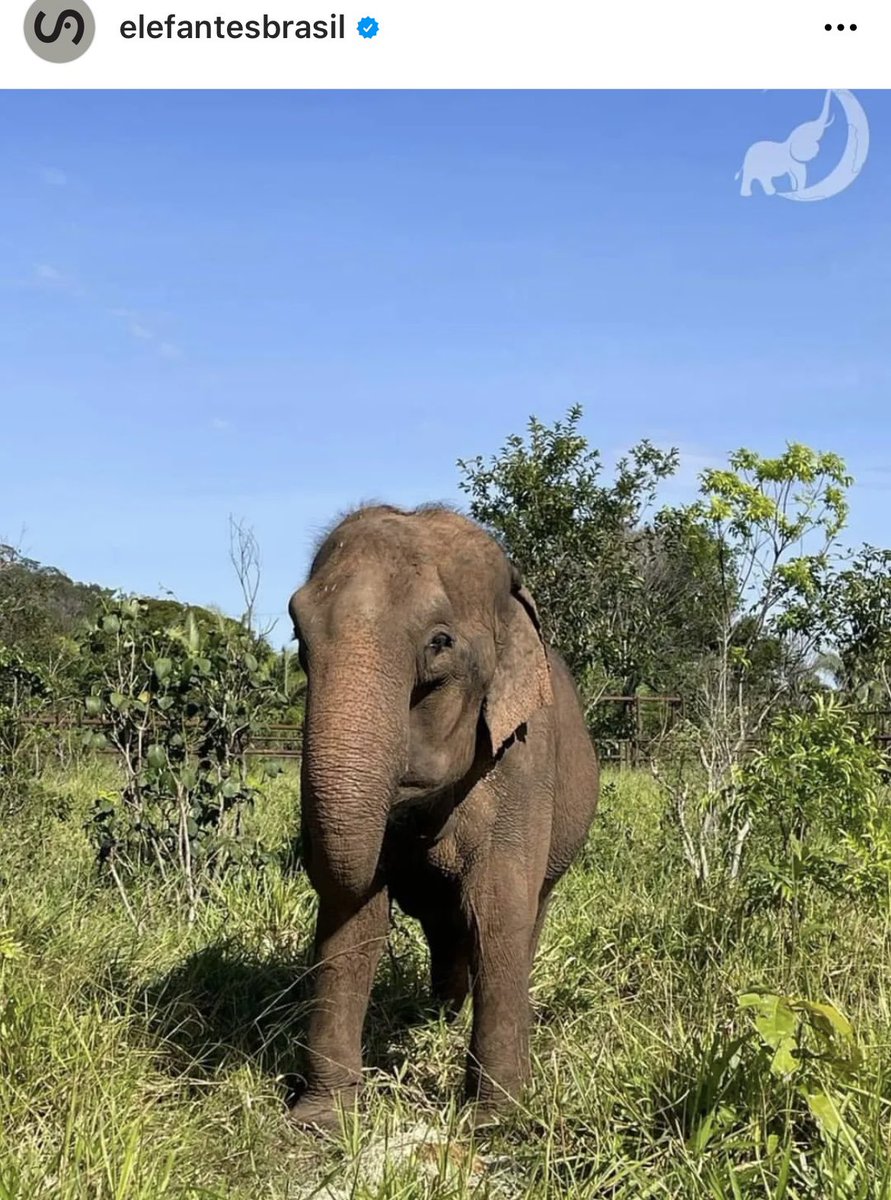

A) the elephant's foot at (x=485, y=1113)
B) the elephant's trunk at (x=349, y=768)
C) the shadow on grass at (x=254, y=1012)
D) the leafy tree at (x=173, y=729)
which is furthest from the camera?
the leafy tree at (x=173, y=729)

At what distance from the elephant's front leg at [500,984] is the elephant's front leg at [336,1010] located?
0.42m

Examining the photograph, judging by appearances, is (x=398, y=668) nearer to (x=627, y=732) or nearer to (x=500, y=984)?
(x=500, y=984)

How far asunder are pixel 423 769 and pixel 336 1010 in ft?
3.64

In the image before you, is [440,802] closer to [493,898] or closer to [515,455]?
[493,898]

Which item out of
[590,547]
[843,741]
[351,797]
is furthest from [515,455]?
[351,797]

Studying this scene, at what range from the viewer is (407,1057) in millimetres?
5160

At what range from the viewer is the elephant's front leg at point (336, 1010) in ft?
14.9

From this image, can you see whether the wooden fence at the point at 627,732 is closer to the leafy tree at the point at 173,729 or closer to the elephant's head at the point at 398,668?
the leafy tree at the point at 173,729

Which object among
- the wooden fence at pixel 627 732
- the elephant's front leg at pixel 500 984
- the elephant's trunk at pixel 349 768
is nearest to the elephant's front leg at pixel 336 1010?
the elephant's front leg at pixel 500 984

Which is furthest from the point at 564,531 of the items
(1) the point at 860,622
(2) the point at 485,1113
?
(2) the point at 485,1113

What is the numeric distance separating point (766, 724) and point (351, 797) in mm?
6797

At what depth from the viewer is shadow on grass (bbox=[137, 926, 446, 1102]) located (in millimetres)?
4855

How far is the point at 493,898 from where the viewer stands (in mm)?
4672
